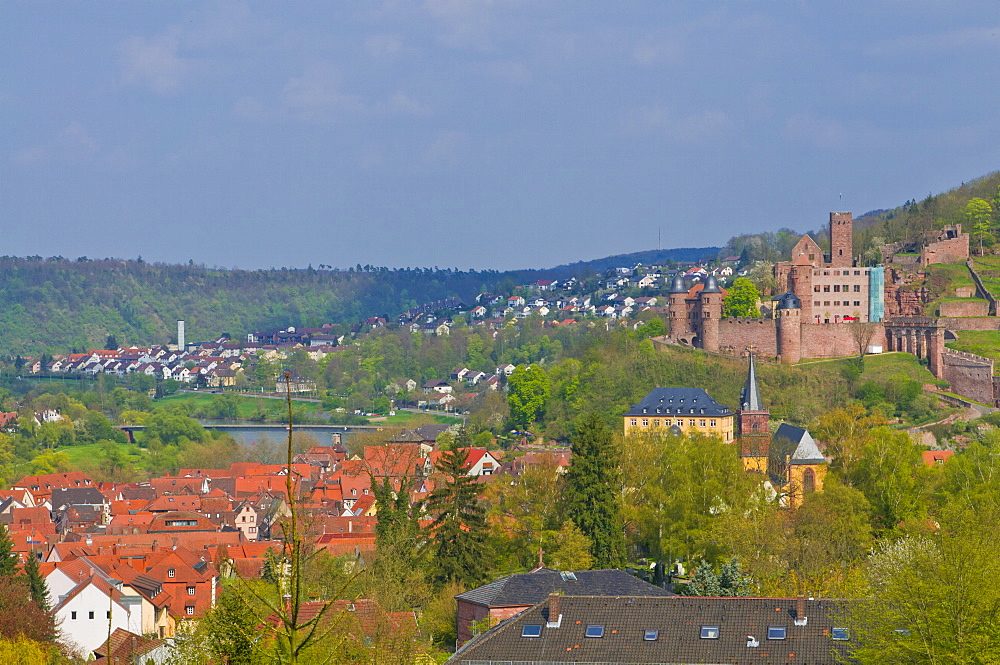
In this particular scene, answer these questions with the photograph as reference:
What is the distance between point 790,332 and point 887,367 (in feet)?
20.4

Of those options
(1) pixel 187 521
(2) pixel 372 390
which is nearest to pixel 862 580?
(1) pixel 187 521

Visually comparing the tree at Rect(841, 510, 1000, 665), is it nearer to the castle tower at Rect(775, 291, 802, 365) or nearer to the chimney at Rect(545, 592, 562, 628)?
the chimney at Rect(545, 592, 562, 628)

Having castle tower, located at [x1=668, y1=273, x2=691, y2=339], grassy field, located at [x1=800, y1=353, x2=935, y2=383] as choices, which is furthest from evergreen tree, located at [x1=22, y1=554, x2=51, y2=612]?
castle tower, located at [x1=668, y1=273, x2=691, y2=339]

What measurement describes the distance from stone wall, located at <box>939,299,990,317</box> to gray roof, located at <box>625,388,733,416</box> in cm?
1926

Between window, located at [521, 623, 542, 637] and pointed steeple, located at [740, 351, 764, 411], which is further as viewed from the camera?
pointed steeple, located at [740, 351, 764, 411]

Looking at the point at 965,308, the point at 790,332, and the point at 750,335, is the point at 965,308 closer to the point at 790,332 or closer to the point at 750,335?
the point at 790,332

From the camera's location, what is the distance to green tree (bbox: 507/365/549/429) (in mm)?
98688

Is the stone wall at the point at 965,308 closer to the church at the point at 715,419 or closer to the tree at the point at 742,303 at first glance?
the tree at the point at 742,303

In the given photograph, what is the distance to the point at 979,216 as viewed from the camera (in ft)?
339

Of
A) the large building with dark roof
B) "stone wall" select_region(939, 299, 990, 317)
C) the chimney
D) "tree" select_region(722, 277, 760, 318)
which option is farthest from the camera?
"tree" select_region(722, 277, 760, 318)

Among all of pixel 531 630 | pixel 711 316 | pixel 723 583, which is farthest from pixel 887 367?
pixel 531 630

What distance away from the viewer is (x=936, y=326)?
84.3m

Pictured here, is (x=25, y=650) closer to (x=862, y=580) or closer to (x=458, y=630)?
(x=458, y=630)

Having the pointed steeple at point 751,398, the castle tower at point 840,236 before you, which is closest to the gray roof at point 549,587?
the pointed steeple at point 751,398
